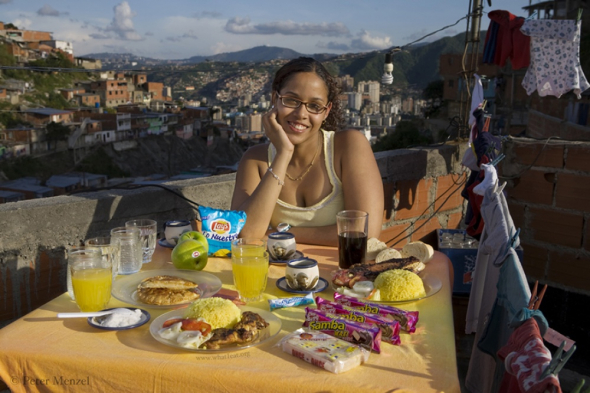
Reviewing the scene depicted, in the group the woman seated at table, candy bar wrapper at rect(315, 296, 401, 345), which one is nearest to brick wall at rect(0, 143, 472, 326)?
the woman seated at table

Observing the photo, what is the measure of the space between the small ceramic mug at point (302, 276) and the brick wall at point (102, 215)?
1.42 metres

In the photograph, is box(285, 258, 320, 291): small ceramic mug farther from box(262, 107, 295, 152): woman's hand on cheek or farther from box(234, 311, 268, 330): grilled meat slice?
box(262, 107, 295, 152): woman's hand on cheek

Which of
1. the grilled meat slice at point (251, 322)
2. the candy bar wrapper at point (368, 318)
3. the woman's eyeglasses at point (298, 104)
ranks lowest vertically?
the grilled meat slice at point (251, 322)

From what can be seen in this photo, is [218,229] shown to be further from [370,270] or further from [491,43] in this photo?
[491,43]

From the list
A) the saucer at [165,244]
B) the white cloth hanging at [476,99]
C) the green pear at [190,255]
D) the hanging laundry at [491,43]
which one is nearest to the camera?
the green pear at [190,255]

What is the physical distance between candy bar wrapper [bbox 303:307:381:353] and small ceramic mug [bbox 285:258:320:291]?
0.85 ft

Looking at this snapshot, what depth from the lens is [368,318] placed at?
4.30 feet

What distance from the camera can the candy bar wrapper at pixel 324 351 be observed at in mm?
1128

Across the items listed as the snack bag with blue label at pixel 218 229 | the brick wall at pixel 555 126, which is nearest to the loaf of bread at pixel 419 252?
the snack bag with blue label at pixel 218 229

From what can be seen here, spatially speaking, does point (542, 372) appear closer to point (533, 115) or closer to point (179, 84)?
point (533, 115)

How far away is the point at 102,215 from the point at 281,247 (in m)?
1.18

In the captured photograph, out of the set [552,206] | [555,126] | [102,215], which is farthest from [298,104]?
[555,126]

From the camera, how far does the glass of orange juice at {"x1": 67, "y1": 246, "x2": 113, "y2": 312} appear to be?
1.45m

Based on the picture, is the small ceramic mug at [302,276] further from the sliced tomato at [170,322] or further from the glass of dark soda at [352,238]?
the sliced tomato at [170,322]
